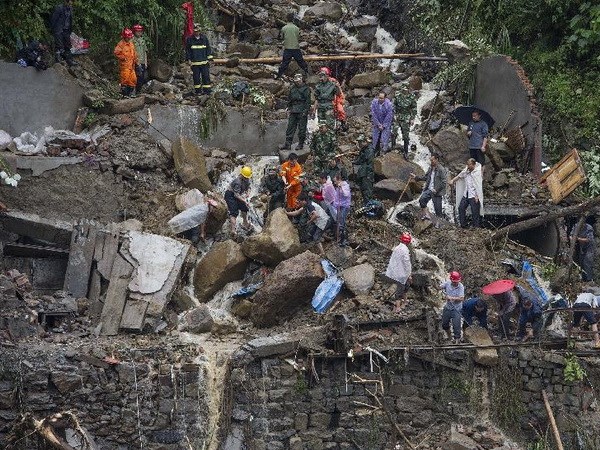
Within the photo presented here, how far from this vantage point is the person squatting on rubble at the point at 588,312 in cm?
1478

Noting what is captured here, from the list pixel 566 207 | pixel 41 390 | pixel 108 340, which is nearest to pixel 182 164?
pixel 108 340

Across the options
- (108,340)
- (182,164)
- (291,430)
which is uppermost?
(182,164)

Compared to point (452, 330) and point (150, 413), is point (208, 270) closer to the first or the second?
point (150, 413)

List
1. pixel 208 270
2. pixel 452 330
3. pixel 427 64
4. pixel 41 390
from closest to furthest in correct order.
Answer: pixel 41 390, pixel 452 330, pixel 208 270, pixel 427 64

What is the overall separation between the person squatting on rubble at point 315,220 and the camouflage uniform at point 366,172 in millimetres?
1213

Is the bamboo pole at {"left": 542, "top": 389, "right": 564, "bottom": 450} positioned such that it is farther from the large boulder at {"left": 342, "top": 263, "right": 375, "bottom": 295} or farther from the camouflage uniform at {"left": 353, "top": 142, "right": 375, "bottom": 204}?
the camouflage uniform at {"left": 353, "top": 142, "right": 375, "bottom": 204}

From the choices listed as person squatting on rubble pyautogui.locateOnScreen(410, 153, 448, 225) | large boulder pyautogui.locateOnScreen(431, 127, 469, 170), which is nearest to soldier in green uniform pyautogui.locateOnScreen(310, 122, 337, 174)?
person squatting on rubble pyautogui.locateOnScreen(410, 153, 448, 225)

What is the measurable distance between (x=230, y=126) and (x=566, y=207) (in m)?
5.56

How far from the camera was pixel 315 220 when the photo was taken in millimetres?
16078

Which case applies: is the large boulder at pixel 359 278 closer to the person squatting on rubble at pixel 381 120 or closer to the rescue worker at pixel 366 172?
the rescue worker at pixel 366 172

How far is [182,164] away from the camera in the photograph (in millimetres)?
17453

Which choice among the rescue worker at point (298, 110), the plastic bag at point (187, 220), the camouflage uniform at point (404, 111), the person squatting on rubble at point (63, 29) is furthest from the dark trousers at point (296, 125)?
the person squatting on rubble at point (63, 29)

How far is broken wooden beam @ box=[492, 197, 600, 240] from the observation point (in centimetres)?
1653

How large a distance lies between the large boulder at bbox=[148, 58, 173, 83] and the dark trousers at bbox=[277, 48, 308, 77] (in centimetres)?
200
